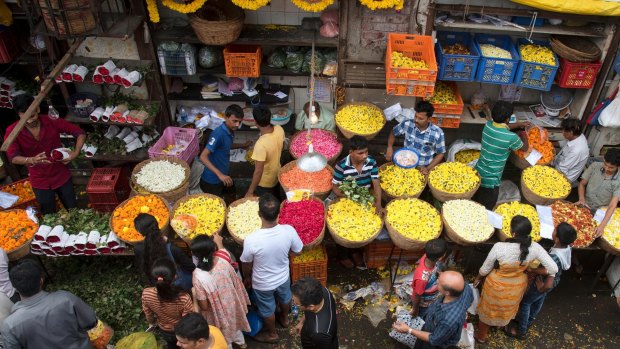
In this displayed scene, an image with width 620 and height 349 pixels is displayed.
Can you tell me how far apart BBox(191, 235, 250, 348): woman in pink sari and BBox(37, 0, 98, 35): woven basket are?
3.27 metres

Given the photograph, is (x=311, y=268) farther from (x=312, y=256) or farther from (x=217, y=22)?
(x=217, y=22)

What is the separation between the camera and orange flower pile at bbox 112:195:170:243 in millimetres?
5809

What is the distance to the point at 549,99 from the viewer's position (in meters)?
8.01

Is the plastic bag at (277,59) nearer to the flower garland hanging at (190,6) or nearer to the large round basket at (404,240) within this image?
the flower garland hanging at (190,6)

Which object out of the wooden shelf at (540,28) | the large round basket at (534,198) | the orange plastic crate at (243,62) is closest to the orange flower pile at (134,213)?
the orange plastic crate at (243,62)

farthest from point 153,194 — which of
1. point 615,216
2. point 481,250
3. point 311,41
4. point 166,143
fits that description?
point 615,216

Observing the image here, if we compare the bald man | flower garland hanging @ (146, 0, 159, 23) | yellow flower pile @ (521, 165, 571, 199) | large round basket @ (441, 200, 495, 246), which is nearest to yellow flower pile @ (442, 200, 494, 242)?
large round basket @ (441, 200, 495, 246)

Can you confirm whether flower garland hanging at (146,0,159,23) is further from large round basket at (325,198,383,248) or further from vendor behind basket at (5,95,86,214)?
large round basket at (325,198,383,248)

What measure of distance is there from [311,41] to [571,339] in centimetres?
554

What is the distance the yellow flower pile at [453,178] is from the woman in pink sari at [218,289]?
308 cm

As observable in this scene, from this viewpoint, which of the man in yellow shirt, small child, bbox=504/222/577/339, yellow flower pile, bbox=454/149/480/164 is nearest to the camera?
small child, bbox=504/222/577/339

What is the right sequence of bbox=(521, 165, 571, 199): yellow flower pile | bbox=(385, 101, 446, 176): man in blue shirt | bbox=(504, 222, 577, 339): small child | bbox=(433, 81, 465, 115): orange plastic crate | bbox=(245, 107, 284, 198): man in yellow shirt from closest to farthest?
bbox=(504, 222, 577, 339): small child < bbox=(245, 107, 284, 198): man in yellow shirt < bbox=(521, 165, 571, 199): yellow flower pile < bbox=(385, 101, 446, 176): man in blue shirt < bbox=(433, 81, 465, 115): orange plastic crate

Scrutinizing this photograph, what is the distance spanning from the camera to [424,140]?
6652 millimetres

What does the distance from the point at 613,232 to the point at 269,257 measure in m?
4.59
